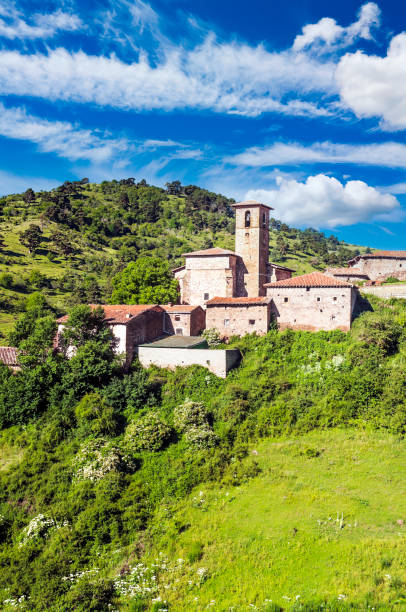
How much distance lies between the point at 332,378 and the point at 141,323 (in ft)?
47.3

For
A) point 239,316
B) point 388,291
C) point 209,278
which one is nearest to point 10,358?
point 239,316

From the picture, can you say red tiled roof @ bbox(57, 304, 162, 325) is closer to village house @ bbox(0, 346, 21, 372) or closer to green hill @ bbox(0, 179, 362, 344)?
village house @ bbox(0, 346, 21, 372)

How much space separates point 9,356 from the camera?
32688 millimetres

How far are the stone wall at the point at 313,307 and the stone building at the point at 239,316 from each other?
1032 mm

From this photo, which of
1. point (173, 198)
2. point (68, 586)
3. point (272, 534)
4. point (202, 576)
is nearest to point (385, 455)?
point (272, 534)

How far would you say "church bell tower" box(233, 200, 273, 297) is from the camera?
135ft

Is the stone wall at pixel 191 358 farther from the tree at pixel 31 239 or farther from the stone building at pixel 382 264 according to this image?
the tree at pixel 31 239

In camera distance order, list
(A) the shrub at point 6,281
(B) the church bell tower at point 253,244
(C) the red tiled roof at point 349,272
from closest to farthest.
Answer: (B) the church bell tower at point 253,244 < (C) the red tiled roof at point 349,272 < (A) the shrub at point 6,281

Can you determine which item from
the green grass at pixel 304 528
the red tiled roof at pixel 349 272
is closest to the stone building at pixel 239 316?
the green grass at pixel 304 528

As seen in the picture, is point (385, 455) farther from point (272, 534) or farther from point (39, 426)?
point (39, 426)

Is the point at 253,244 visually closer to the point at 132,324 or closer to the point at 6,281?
the point at 132,324

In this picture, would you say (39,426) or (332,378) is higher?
(332,378)

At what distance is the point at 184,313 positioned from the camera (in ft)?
119

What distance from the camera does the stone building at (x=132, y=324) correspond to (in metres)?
31.7
